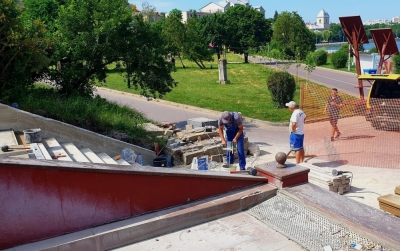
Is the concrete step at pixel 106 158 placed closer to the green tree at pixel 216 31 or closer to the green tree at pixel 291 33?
the green tree at pixel 291 33

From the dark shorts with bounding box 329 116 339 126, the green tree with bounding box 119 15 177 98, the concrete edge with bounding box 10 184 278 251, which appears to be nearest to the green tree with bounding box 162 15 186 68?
the green tree with bounding box 119 15 177 98

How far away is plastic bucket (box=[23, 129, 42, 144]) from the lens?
8.65m

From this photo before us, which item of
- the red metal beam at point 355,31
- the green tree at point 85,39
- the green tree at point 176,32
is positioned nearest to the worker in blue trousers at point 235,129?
the green tree at point 85,39

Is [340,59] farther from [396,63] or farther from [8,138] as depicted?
[8,138]

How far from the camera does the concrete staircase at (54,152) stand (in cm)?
779

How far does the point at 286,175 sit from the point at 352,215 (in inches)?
40.6

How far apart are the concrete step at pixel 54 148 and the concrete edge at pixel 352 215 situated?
464cm

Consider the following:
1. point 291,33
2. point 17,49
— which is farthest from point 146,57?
point 291,33

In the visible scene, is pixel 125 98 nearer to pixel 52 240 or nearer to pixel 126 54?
pixel 126 54

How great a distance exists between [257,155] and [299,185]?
5766 millimetres

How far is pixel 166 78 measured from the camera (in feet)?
48.4

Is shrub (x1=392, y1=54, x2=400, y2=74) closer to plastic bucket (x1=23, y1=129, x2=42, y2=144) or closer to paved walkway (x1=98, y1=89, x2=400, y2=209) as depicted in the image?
paved walkway (x1=98, y1=89, x2=400, y2=209)

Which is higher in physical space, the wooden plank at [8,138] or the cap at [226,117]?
the cap at [226,117]

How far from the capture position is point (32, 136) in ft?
28.5
